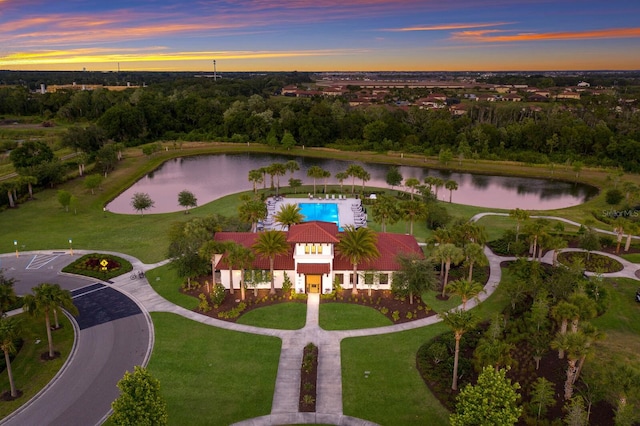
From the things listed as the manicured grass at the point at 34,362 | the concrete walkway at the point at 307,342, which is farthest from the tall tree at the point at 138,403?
the manicured grass at the point at 34,362

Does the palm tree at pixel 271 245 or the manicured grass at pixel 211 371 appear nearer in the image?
the manicured grass at pixel 211 371

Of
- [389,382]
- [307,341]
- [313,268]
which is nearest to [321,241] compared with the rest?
[313,268]

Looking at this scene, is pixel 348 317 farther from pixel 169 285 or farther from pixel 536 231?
pixel 536 231

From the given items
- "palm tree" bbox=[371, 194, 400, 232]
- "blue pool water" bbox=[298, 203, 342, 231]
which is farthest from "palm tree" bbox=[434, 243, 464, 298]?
"blue pool water" bbox=[298, 203, 342, 231]

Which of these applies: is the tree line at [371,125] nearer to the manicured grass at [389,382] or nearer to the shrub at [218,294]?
the shrub at [218,294]

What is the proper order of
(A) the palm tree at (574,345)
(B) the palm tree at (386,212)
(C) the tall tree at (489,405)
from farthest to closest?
(B) the palm tree at (386,212) → (A) the palm tree at (574,345) → (C) the tall tree at (489,405)
